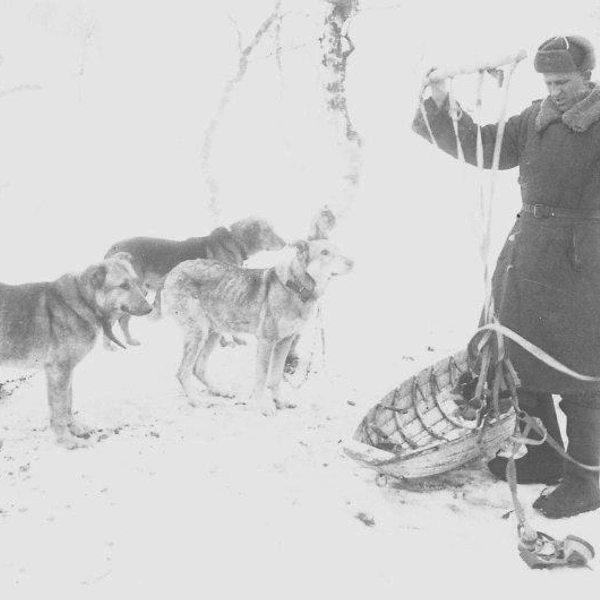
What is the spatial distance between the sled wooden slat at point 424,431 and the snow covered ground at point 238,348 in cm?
26

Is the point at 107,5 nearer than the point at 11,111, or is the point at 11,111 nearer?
the point at 107,5

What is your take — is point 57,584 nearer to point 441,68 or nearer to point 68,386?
point 68,386

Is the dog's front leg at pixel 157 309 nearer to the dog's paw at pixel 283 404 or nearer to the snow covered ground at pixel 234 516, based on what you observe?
the snow covered ground at pixel 234 516

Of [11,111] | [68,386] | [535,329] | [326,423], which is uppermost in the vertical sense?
[11,111]

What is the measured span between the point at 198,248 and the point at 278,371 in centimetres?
262

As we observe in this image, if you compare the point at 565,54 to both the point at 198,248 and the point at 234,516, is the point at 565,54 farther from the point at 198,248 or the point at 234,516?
the point at 198,248

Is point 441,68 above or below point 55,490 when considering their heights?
above

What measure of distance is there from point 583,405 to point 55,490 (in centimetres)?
336

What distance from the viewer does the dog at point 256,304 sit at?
5.49 meters

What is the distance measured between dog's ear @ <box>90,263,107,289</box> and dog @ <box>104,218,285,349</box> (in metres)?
2.76

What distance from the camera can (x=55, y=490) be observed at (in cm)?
393

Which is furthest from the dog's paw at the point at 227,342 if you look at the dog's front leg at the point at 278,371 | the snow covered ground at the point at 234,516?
the snow covered ground at the point at 234,516

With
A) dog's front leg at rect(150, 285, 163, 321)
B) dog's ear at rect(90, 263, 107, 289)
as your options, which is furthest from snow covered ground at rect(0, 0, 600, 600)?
dog's ear at rect(90, 263, 107, 289)

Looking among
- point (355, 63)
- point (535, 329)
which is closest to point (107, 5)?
point (355, 63)
